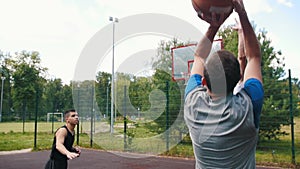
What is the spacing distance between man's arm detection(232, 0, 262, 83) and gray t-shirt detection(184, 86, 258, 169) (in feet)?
0.41

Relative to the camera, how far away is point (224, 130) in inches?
50.2

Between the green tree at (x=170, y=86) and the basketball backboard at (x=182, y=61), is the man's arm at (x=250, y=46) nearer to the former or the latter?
the basketball backboard at (x=182, y=61)

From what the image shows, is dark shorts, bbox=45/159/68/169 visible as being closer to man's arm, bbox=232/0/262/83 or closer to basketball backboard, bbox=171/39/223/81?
man's arm, bbox=232/0/262/83

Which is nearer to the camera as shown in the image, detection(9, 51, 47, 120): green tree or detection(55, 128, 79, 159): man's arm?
detection(55, 128, 79, 159): man's arm

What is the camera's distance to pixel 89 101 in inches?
523

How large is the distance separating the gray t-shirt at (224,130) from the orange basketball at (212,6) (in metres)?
0.45

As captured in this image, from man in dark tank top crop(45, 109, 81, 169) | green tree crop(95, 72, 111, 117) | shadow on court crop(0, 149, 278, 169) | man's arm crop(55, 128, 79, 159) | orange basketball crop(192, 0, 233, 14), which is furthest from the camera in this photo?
green tree crop(95, 72, 111, 117)

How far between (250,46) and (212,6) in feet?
1.15

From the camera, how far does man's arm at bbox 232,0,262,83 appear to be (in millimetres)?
1351

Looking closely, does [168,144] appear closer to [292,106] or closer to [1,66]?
[292,106]

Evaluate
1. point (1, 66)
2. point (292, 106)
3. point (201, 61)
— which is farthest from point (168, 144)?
point (1, 66)

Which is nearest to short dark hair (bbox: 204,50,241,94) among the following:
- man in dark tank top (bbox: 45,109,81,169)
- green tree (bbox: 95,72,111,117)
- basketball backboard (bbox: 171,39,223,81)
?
man in dark tank top (bbox: 45,109,81,169)

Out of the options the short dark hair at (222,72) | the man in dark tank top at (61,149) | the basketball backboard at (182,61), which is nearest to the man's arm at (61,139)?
the man in dark tank top at (61,149)

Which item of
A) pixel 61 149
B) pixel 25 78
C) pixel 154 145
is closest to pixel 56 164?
pixel 61 149
